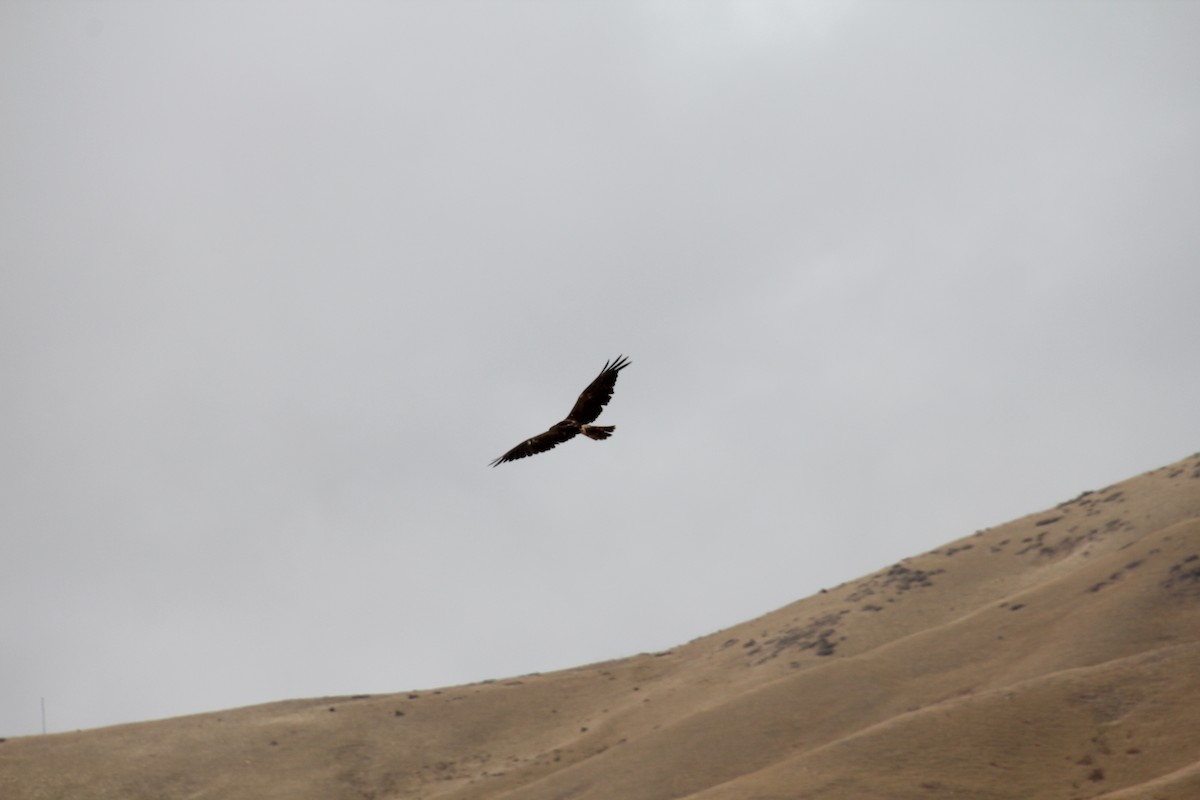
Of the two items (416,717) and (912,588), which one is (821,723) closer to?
(912,588)

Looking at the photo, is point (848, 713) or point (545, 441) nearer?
point (545, 441)

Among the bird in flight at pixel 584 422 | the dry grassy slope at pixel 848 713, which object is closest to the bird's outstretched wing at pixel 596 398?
the bird in flight at pixel 584 422

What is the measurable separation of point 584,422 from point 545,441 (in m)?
0.66

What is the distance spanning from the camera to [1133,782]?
52.9 meters

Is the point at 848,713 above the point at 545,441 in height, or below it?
below

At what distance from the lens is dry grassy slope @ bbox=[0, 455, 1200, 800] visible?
5638 centimetres

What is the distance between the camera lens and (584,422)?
72.6 ft

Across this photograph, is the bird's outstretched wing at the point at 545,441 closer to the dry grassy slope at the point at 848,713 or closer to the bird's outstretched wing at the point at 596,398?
the bird's outstretched wing at the point at 596,398

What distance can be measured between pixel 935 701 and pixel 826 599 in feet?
89.9

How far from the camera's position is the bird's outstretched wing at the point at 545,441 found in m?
22.1

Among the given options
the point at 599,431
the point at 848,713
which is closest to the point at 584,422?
the point at 599,431

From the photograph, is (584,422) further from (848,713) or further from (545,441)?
(848,713)

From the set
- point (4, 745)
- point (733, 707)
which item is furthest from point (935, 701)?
point (4, 745)

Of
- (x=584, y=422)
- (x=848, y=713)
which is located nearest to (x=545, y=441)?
(x=584, y=422)
